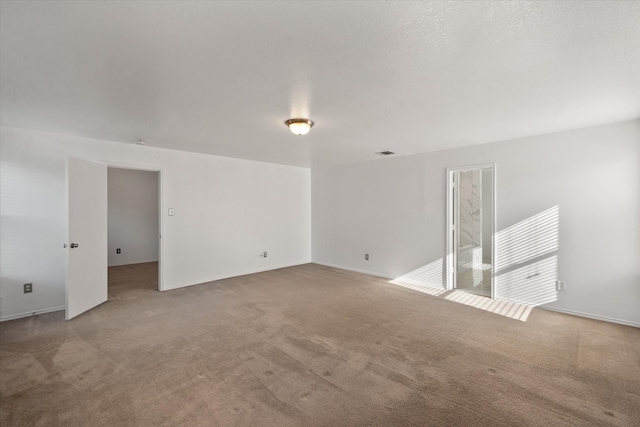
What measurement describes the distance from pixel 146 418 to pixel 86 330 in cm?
198

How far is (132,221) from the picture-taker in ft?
23.4

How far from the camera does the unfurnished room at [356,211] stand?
1.69 metres

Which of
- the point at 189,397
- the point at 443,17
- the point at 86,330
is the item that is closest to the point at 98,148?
the point at 86,330

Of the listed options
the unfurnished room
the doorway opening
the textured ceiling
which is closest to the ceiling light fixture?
the unfurnished room

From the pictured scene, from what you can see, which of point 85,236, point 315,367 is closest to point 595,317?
point 315,367

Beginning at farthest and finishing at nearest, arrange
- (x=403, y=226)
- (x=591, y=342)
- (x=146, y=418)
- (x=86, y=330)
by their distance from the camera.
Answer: (x=403, y=226)
(x=86, y=330)
(x=591, y=342)
(x=146, y=418)

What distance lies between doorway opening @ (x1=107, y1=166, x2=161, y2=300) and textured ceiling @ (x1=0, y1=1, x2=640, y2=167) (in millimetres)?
3685

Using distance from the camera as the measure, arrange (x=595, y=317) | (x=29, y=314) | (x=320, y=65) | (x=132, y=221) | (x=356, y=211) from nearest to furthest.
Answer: (x=320, y=65), (x=595, y=317), (x=29, y=314), (x=356, y=211), (x=132, y=221)

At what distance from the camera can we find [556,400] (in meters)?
2.00

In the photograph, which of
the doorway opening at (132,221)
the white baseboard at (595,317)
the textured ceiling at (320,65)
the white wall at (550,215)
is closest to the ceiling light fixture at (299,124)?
the textured ceiling at (320,65)

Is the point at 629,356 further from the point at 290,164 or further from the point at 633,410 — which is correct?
the point at 290,164

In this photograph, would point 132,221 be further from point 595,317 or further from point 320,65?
point 595,317

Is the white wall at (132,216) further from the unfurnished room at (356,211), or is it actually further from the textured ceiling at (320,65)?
the textured ceiling at (320,65)

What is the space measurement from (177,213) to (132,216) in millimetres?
3149
